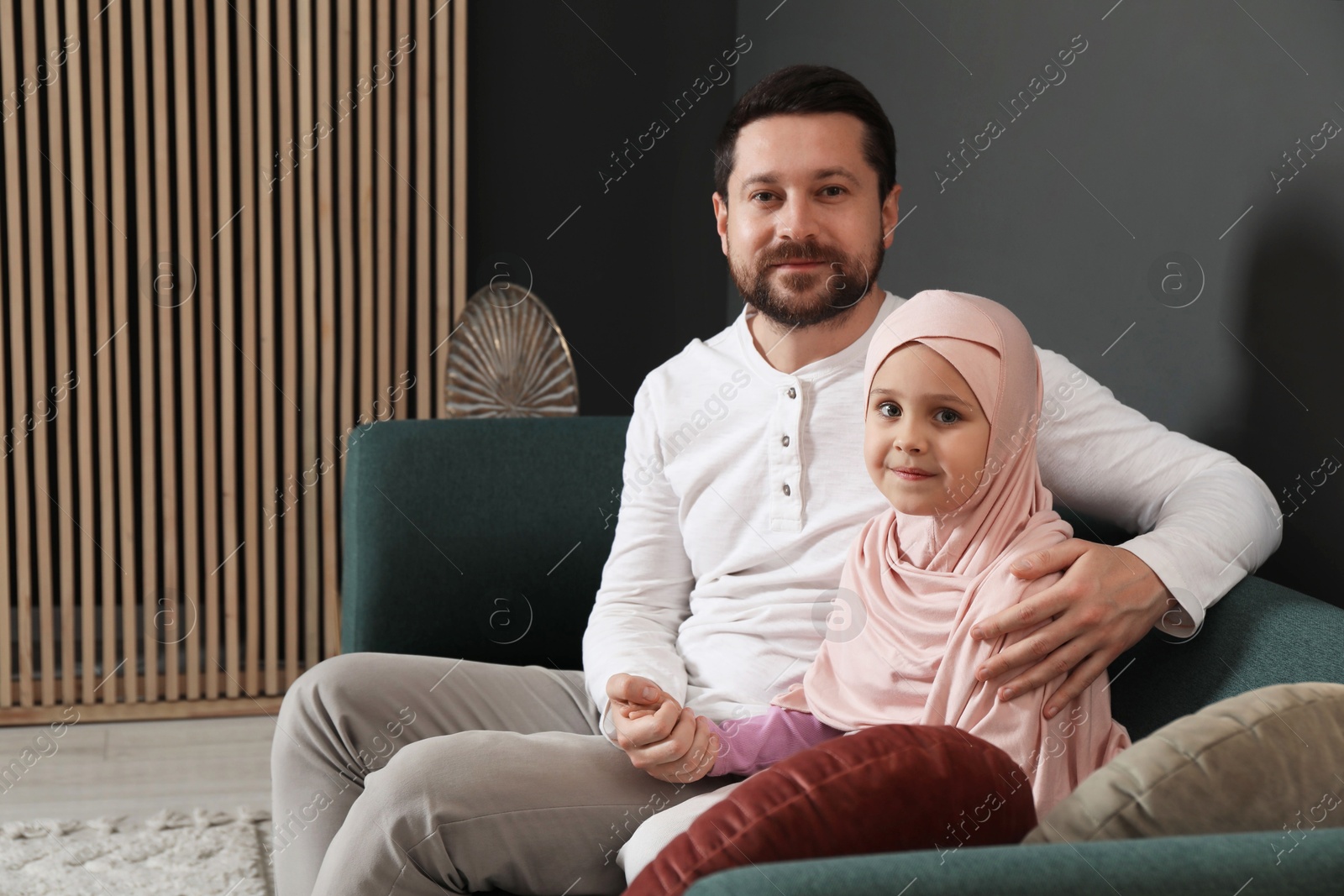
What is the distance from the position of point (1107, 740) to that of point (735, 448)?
66 cm

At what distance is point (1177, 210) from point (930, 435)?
0.70 meters

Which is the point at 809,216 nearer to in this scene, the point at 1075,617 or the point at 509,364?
the point at 1075,617

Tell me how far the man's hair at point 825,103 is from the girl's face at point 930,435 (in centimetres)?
49

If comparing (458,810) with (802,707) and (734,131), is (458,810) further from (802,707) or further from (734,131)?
(734,131)

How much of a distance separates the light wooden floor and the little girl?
1.94 m

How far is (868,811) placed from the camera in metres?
0.89

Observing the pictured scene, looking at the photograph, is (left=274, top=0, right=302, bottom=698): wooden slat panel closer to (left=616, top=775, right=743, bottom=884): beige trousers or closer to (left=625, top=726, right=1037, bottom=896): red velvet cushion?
(left=616, top=775, right=743, bottom=884): beige trousers

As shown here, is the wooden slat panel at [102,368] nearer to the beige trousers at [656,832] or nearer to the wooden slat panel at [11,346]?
the wooden slat panel at [11,346]

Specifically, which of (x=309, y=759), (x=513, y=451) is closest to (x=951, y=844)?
(x=309, y=759)

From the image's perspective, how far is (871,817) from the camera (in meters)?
0.89

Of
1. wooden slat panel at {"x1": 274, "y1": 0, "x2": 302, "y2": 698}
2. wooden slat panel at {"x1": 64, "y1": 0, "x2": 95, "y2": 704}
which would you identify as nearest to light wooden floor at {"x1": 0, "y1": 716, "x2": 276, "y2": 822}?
wooden slat panel at {"x1": 64, "y1": 0, "x2": 95, "y2": 704}

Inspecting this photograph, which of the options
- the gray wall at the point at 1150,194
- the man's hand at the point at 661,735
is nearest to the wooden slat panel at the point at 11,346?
the gray wall at the point at 1150,194

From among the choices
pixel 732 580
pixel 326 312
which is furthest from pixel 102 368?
pixel 732 580

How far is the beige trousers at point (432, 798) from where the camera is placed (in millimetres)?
1283
